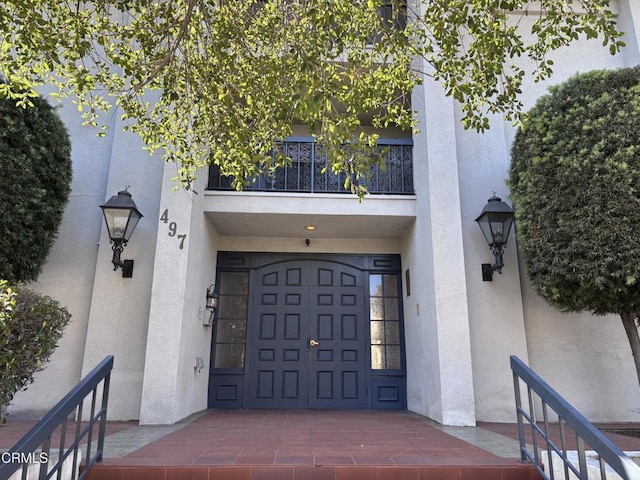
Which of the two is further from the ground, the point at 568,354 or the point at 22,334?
the point at 22,334

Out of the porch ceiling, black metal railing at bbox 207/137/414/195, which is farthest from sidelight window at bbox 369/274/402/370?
black metal railing at bbox 207/137/414/195

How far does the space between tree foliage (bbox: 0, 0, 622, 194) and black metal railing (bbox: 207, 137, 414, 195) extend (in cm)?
137

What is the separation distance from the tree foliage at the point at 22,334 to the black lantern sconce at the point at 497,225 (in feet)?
16.8

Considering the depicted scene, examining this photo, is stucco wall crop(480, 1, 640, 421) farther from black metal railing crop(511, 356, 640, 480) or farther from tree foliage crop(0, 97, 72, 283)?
tree foliage crop(0, 97, 72, 283)

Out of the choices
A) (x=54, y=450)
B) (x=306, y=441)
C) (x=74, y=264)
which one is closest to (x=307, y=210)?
(x=306, y=441)

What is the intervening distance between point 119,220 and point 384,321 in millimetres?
4459

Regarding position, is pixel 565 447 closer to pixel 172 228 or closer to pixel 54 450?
pixel 54 450

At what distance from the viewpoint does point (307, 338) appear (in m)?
7.17

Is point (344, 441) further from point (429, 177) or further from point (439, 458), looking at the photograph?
point (429, 177)

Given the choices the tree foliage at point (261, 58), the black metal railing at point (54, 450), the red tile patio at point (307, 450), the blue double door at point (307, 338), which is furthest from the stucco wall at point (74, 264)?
the black metal railing at point (54, 450)

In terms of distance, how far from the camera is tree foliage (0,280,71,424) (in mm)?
2662

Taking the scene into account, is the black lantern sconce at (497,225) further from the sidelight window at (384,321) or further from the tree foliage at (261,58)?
the sidelight window at (384,321)

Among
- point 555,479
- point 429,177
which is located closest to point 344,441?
point 555,479

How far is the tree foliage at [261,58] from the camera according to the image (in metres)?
3.80
